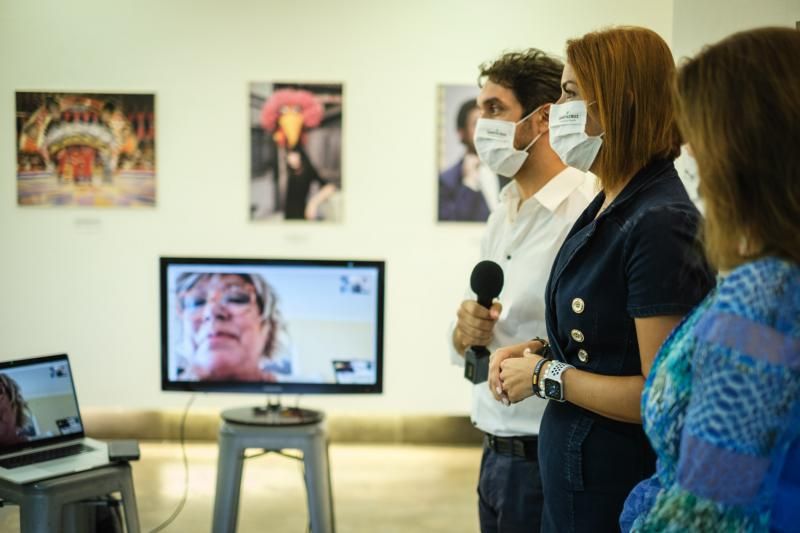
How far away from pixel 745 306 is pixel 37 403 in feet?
9.07

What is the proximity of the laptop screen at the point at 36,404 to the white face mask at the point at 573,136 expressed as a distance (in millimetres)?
2125

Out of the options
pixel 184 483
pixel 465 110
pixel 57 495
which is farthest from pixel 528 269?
pixel 465 110

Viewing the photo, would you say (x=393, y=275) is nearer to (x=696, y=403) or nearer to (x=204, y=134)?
(x=204, y=134)

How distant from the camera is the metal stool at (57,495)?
290 centimetres

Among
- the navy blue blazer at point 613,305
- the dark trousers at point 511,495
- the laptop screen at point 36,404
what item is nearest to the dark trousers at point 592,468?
the navy blue blazer at point 613,305

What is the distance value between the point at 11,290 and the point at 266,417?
3.03m

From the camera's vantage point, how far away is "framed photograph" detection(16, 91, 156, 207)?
5.79m

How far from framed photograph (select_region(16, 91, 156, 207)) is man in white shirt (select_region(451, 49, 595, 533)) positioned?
3588 millimetres

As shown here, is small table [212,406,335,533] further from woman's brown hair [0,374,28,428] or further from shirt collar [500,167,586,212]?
shirt collar [500,167,586,212]

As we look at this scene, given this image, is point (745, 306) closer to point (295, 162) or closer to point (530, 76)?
point (530, 76)

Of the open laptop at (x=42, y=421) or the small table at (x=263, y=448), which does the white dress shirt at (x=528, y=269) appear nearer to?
the small table at (x=263, y=448)

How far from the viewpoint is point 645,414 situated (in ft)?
4.23

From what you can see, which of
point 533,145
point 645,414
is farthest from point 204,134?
point 645,414

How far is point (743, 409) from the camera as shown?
1.10 m
